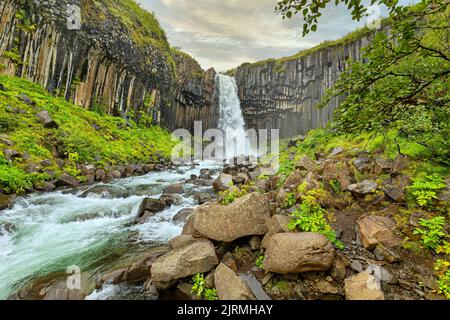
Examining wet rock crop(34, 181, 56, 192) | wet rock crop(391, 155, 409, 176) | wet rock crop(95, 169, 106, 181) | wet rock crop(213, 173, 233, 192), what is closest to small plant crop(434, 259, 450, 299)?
wet rock crop(391, 155, 409, 176)

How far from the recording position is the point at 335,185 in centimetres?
527

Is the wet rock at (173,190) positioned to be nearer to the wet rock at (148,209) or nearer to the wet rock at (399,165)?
the wet rock at (148,209)

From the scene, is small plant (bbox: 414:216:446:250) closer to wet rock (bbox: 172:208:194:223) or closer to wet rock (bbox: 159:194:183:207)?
wet rock (bbox: 172:208:194:223)

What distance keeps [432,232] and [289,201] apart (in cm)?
257

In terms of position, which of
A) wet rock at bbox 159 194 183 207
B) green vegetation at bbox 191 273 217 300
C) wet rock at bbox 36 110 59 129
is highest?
wet rock at bbox 36 110 59 129

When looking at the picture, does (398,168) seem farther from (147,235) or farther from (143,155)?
(143,155)

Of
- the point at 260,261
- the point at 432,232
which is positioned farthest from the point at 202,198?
the point at 432,232

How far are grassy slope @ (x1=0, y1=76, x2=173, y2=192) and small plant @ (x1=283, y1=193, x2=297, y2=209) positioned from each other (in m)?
9.88

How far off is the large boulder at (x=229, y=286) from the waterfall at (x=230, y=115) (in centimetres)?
3609

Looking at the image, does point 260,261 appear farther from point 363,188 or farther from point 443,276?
point 363,188

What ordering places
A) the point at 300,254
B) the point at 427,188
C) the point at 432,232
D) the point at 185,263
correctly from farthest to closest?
the point at 427,188
the point at 185,263
the point at 300,254
the point at 432,232

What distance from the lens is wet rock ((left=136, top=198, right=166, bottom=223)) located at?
7.49 m
